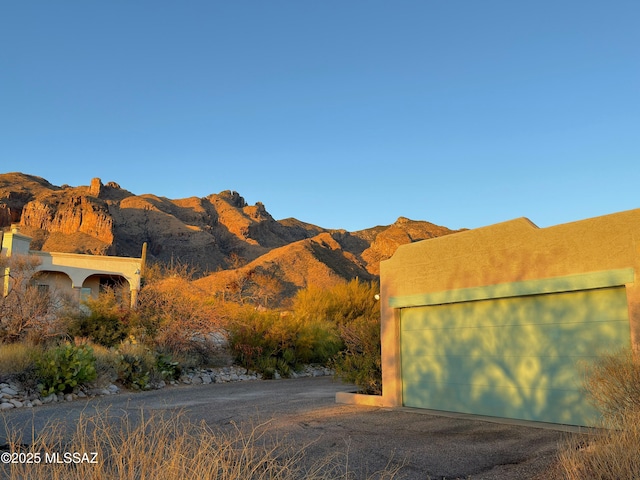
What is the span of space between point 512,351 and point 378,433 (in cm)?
292

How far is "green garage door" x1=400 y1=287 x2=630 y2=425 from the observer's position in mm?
8758

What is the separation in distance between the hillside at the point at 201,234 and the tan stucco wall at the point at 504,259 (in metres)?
33.0

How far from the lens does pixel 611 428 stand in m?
6.22

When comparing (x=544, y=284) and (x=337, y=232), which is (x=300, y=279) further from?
(x=544, y=284)

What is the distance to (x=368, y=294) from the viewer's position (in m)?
29.8

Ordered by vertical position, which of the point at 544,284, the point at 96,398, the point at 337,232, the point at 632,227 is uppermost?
the point at 337,232

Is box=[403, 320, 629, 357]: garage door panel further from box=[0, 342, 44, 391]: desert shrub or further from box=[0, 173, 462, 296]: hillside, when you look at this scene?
box=[0, 173, 462, 296]: hillside

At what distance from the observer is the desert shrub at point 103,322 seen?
2036 centimetres

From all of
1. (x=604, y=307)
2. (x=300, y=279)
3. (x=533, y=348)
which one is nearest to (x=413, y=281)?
(x=533, y=348)

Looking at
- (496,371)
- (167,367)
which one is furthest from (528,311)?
(167,367)

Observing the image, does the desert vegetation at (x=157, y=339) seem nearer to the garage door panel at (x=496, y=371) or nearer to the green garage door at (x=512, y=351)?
the garage door panel at (x=496, y=371)

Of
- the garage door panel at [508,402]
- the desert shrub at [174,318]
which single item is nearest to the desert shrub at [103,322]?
the desert shrub at [174,318]

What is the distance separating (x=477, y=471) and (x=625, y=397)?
215 cm

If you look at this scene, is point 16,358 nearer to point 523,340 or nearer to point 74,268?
point 523,340
